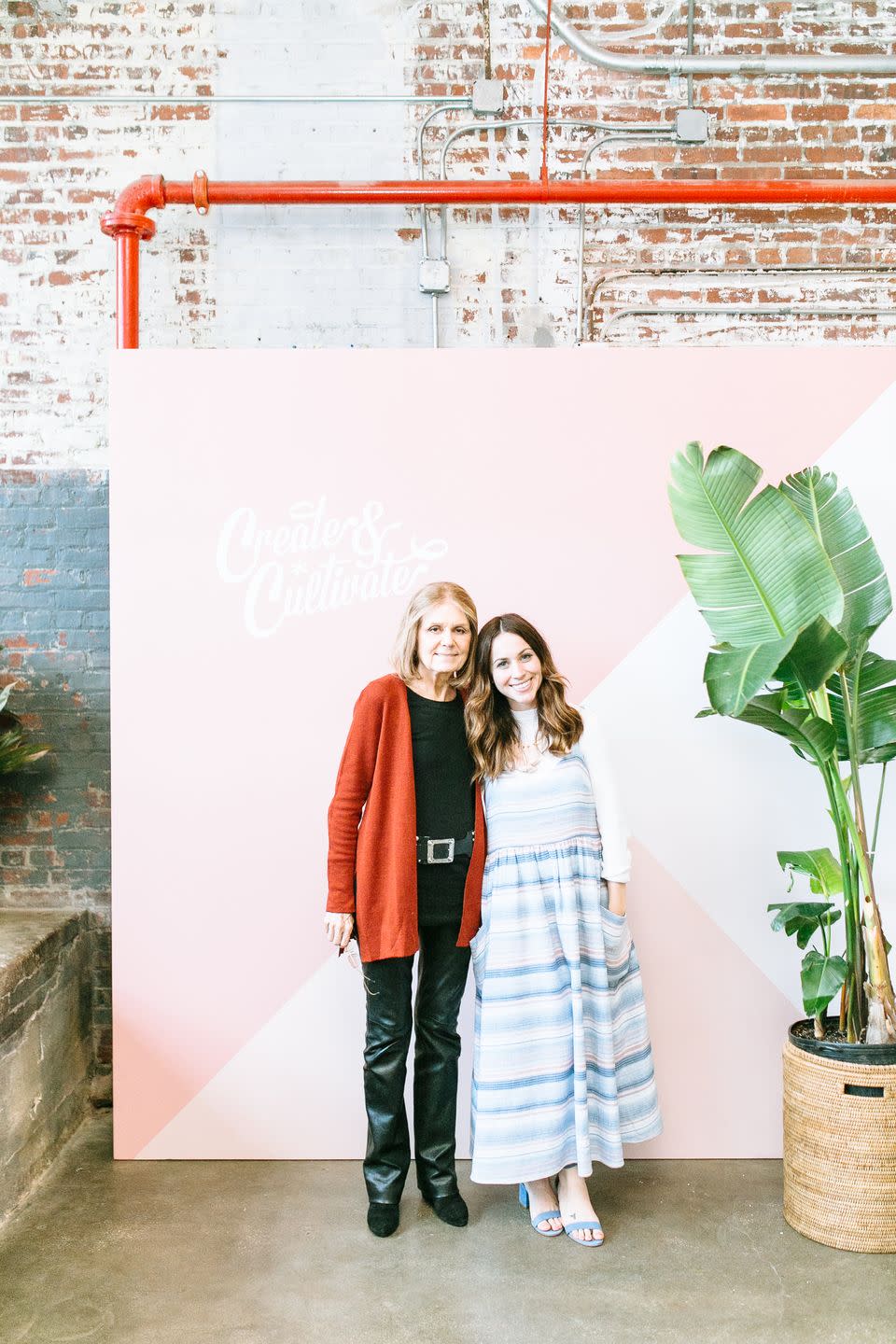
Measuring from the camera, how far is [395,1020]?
256 cm

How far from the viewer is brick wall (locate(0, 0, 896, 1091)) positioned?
3531 mm

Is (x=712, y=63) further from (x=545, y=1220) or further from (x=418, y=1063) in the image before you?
(x=545, y=1220)

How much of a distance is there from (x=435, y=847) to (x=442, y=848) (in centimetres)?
2

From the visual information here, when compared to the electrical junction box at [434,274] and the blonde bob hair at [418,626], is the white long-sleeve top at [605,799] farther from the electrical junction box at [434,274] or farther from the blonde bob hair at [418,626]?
the electrical junction box at [434,274]

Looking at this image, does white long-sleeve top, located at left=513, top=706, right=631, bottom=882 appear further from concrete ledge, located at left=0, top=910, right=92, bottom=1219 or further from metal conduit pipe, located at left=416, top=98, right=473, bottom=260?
metal conduit pipe, located at left=416, top=98, right=473, bottom=260

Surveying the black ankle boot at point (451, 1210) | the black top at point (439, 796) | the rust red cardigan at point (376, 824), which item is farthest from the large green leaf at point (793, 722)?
the black ankle boot at point (451, 1210)

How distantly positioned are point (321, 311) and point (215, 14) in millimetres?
1066

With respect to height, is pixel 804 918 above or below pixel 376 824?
below

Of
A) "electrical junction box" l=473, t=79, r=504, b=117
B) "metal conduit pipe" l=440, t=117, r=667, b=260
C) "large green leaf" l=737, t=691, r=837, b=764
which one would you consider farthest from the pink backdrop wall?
"electrical junction box" l=473, t=79, r=504, b=117

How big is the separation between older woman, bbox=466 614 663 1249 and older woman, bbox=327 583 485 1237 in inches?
2.6

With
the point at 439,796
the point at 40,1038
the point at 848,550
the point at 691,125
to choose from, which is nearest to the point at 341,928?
the point at 439,796

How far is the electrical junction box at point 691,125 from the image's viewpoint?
3.51 metres

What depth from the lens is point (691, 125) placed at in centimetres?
352

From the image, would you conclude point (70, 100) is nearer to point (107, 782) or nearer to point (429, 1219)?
point (107, 782)
